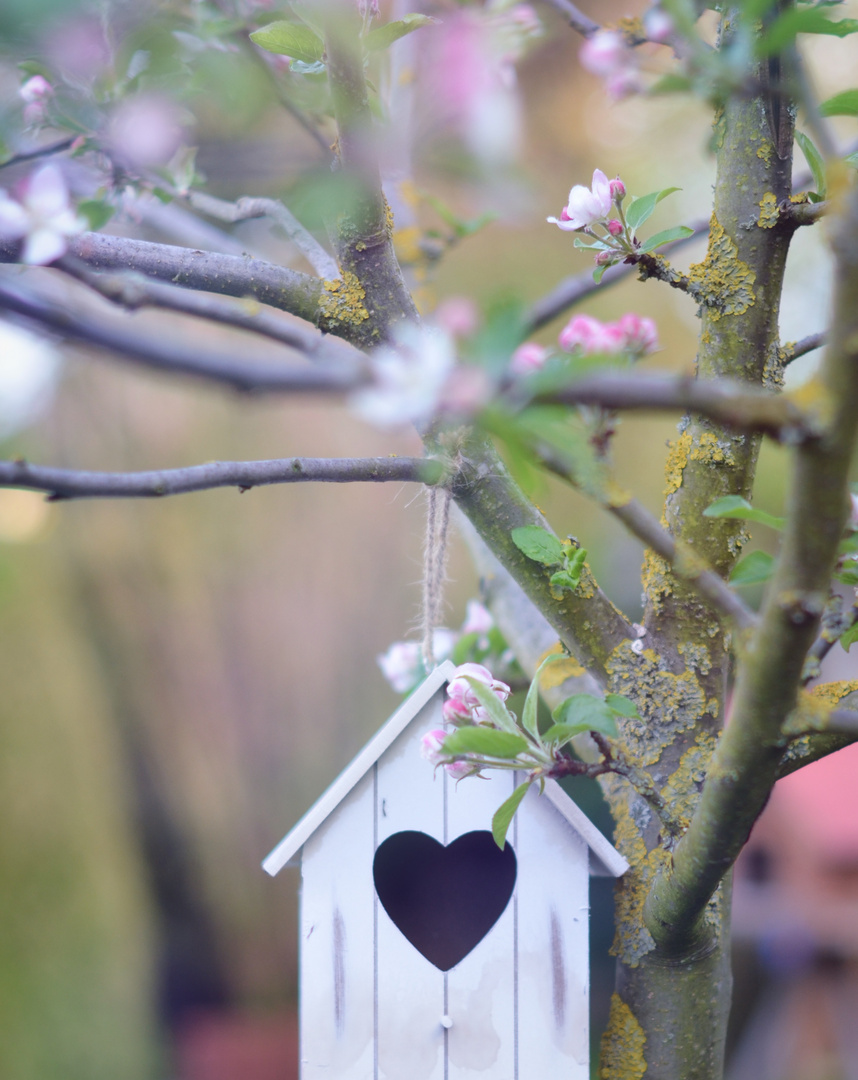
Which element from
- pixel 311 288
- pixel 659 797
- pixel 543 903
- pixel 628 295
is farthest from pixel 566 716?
pixel 628 295

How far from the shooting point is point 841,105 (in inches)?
14.9

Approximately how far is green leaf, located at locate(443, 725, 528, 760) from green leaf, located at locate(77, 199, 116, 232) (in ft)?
1.11

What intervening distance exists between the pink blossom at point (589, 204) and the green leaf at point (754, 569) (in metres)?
0.23

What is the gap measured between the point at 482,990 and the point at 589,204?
52 centimetres

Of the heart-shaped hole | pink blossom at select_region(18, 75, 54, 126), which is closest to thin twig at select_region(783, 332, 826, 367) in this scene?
the heart-shaped hole

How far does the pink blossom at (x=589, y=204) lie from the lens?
428mm

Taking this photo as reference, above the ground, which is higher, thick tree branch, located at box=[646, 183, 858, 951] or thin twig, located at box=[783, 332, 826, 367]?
thin twig, located at box=[783, 332, 826, 367]

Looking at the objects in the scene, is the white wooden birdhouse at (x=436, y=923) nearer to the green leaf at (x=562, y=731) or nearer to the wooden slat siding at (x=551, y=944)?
the wooden slat siding at (x=551, y=944)

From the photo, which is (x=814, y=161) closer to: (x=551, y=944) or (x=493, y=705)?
(x=493, y=705)

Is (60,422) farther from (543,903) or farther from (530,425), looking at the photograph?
(530,425)

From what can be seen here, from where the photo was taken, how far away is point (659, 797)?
0.42m

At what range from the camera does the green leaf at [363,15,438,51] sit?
0.40 metres

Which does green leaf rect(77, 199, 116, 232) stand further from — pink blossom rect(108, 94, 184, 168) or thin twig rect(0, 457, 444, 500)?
thin twig rect(0, 457, 444, 500)

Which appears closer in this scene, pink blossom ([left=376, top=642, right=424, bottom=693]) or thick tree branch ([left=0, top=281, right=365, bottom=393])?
thick tree branch ([left=0, top=281, right=365, bottom=393])
